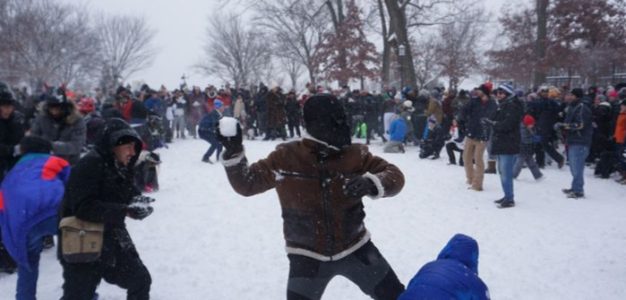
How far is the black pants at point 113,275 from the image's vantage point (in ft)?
10.2

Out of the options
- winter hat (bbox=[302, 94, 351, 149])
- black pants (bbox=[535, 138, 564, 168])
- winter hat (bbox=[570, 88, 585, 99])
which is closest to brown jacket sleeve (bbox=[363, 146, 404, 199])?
winter hat (bbox=[302, 94, 351, 149])

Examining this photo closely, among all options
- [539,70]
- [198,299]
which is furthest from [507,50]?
[198,299]

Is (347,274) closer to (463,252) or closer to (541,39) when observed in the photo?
(463,252)

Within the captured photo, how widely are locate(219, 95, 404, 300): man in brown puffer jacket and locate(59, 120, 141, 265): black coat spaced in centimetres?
111

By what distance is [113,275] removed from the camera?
133 inches

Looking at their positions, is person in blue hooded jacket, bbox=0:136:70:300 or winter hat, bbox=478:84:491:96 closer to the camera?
person in blue hooded jacket, bbox=0:136:70:300

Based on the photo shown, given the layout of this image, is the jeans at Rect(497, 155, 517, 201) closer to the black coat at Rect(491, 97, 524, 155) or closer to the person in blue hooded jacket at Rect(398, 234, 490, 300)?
the black coat at Rect(491, 97, 524, 155)

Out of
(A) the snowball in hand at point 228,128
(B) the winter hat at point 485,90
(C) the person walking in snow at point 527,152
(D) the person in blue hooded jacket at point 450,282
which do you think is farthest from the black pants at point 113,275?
(C) the person walking in snow at point 527,152

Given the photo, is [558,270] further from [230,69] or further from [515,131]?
[230,69]

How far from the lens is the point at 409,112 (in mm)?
13984

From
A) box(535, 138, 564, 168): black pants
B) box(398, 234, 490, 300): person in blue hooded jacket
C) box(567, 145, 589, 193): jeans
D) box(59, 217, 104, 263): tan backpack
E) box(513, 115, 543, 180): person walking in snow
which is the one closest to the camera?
box(398, 234, 490, 300): person in blue hooded jacket

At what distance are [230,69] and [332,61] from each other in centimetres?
2085

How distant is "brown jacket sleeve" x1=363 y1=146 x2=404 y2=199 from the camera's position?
2615 mm

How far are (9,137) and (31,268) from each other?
200cm
